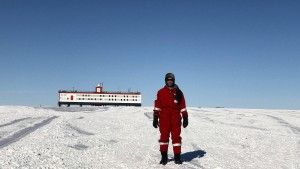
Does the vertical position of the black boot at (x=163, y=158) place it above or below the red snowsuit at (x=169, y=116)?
below

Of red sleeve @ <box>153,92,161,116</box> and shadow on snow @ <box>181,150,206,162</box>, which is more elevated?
red sleeve @ <box>153,92,161,116</box>

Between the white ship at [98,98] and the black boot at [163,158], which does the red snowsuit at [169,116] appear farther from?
the white ship at [98,98]

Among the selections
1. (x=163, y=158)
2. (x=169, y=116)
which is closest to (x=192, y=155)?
(x=163, y=158)

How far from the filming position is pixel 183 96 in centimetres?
752

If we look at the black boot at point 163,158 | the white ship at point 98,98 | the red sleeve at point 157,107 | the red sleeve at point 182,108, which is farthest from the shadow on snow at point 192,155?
the white ship at point 98,98

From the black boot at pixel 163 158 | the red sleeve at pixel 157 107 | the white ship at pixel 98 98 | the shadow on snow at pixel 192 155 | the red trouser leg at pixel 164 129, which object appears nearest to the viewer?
the black boot at pixel 163 158

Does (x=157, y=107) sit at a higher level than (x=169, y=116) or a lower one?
higher

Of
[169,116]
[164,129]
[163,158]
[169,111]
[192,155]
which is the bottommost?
[192,155]

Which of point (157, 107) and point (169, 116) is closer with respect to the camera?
point (169, 116)

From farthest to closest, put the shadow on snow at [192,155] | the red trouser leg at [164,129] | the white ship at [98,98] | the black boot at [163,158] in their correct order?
the white ship at [98,98], the shadow on snow at [192,155], the red trouser leg at [164,129], the black boot at [163,158]

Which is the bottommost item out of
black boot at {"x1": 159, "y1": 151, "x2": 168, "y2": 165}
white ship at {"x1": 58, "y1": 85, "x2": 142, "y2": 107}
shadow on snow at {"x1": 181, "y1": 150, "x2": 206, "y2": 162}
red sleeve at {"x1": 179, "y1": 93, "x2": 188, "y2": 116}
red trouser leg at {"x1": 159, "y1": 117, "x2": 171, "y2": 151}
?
shadow on snow at {"x1": 181, "y1": 150, "x2": 206, "y2": 162}

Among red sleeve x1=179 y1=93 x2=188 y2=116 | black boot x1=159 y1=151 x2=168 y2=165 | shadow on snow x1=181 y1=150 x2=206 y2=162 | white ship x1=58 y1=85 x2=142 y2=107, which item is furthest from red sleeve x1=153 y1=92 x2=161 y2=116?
white ship x1=58 y1=85 x2=142 y2=107

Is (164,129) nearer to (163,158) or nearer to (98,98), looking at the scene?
(163,158)

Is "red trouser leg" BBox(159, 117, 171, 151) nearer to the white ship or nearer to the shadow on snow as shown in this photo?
the shadow on snow
